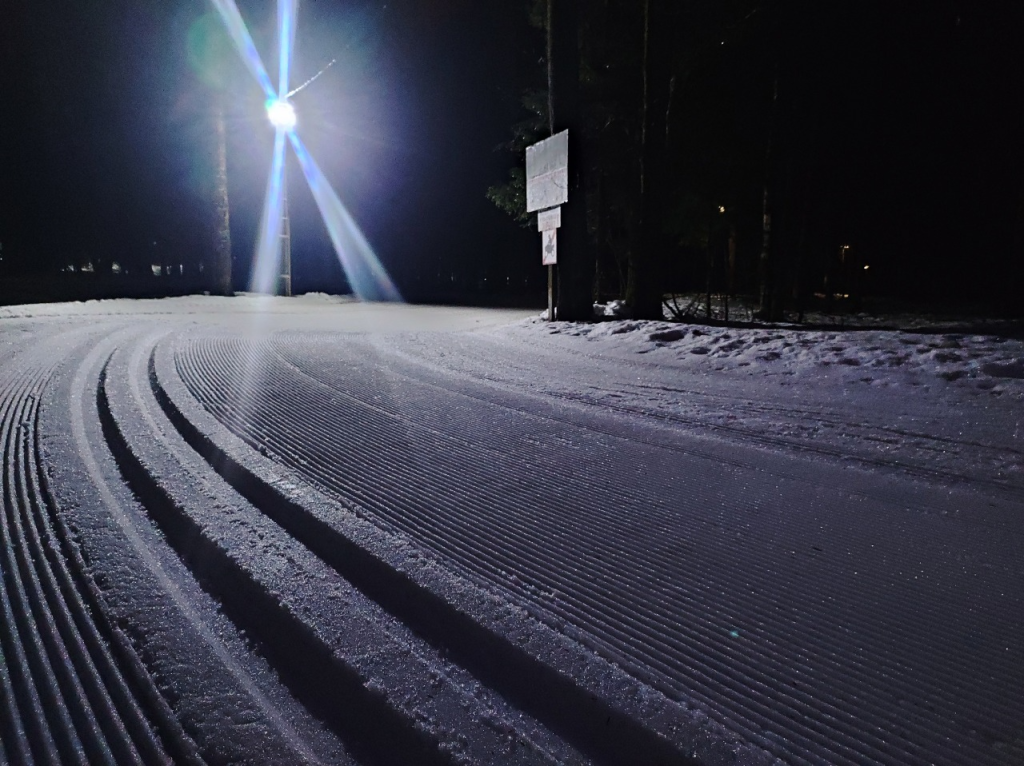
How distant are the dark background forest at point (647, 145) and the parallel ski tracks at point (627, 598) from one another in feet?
26.0

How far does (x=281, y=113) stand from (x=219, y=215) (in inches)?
169

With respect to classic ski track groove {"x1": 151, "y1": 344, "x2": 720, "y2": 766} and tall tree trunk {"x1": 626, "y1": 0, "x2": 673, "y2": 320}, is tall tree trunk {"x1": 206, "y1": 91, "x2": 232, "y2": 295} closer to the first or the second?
tall tree trunk {"x1": 626, "y1": 0, "x2": 673, "y2": 320}

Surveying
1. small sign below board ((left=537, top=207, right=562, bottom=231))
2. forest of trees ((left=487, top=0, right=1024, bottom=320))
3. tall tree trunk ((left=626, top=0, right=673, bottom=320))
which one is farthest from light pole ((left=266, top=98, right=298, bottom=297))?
tall tree trunk ((left=626, top=0, right=673, bottom=320))

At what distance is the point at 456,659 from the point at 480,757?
0.37m

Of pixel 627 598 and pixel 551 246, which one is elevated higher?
pixel 551 246

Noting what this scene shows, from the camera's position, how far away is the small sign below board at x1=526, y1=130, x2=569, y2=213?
10.1 meters

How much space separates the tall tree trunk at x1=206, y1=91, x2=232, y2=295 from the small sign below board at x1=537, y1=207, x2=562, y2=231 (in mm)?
14683

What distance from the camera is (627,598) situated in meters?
2.09

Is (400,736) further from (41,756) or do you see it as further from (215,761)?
(41,756)

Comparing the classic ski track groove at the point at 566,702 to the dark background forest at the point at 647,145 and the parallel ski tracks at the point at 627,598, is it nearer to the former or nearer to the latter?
the parallel ski tracks at the point at 627,598

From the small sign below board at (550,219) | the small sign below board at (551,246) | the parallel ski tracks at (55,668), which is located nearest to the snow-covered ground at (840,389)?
the small sign below board at (551,246)

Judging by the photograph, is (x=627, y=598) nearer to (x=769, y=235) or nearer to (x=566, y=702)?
(x=566, y=702)

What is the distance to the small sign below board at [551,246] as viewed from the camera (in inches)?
420

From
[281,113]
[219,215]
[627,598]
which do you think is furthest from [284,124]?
[627,598]
